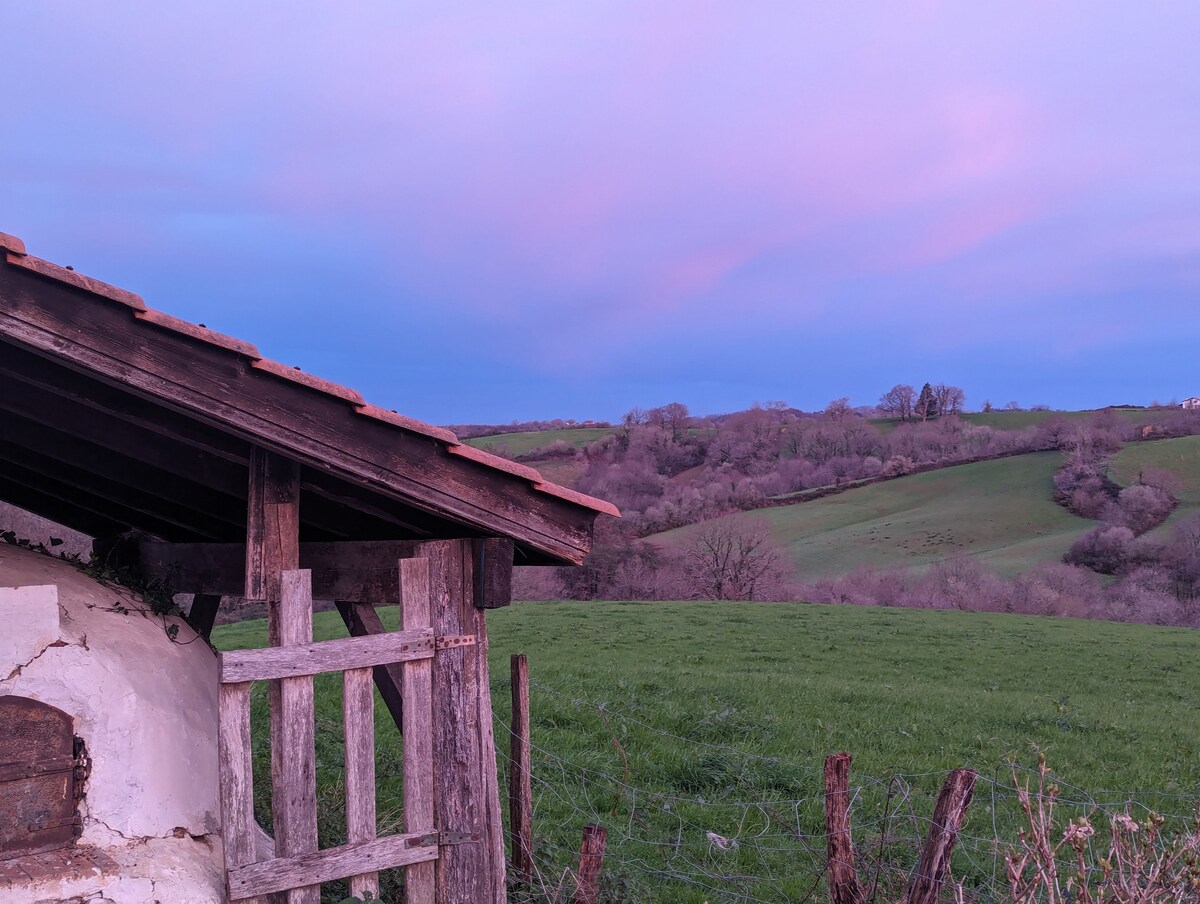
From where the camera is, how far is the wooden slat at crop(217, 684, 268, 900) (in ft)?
11.9

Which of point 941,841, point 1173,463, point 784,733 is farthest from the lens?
point 1173,463

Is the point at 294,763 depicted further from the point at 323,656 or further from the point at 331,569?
the point at 331,569

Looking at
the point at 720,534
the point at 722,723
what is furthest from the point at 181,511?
the point at 720,534

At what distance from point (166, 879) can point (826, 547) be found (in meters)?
50.7

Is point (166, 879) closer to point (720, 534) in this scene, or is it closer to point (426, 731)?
point (426, 731)

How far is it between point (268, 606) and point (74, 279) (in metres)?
1.62

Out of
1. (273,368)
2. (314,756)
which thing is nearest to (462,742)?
(314,756)

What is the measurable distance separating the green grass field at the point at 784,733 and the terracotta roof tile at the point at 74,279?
3159mm

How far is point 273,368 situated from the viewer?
3.51 meters

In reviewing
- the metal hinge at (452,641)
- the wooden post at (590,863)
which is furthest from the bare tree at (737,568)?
the metal hinge at (452,641)

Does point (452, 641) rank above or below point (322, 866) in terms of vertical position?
above

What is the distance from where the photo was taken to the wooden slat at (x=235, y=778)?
3619 mm

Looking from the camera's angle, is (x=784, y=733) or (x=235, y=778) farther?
(x=784, y=733)

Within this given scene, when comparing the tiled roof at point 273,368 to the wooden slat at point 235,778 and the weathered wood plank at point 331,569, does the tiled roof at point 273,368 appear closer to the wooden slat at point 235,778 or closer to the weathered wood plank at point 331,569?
the weathered wood plank at point 331,569
